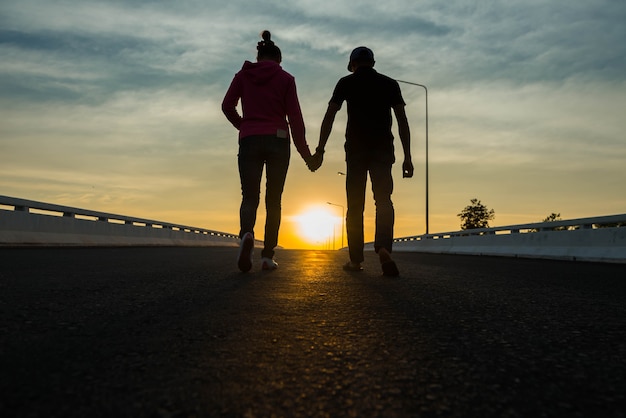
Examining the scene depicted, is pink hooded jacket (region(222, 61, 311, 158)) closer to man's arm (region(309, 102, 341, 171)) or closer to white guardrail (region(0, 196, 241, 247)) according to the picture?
man's arm (region(309, 102, 341, 171))

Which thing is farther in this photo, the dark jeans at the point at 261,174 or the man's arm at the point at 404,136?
the man's arm at the point at 404,136

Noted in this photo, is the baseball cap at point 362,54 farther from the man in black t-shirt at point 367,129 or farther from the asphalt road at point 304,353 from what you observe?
the asphalt road at point 304,353

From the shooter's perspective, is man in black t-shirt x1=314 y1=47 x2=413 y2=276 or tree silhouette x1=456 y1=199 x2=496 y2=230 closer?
man in black t-shirt x1=314 y1=47 x2=413 y2=276

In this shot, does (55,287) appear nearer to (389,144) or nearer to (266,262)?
(266,262)

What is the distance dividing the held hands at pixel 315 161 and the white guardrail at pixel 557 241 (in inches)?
256

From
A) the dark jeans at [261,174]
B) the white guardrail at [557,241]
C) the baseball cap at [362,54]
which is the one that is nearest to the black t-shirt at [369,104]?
the baseball cap at [362,54]

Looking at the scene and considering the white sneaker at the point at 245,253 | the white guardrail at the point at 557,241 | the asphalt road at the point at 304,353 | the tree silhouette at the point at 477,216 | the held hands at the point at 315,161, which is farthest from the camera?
the tree silhouette at the point at 477,216

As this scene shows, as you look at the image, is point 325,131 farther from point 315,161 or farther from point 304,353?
point 304,353

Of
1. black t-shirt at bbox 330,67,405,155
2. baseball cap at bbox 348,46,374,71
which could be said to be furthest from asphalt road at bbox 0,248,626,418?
baseball cap at bbox 348,46,374,71

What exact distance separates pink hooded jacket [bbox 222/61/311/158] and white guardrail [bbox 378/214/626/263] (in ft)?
23.0

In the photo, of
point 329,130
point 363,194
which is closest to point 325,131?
point 329,130

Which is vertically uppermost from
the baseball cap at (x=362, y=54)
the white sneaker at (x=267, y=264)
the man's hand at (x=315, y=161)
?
the baseball cap at (x=362, y=54)

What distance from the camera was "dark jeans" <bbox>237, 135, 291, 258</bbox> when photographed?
7.40m

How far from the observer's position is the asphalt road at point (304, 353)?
194 cm
